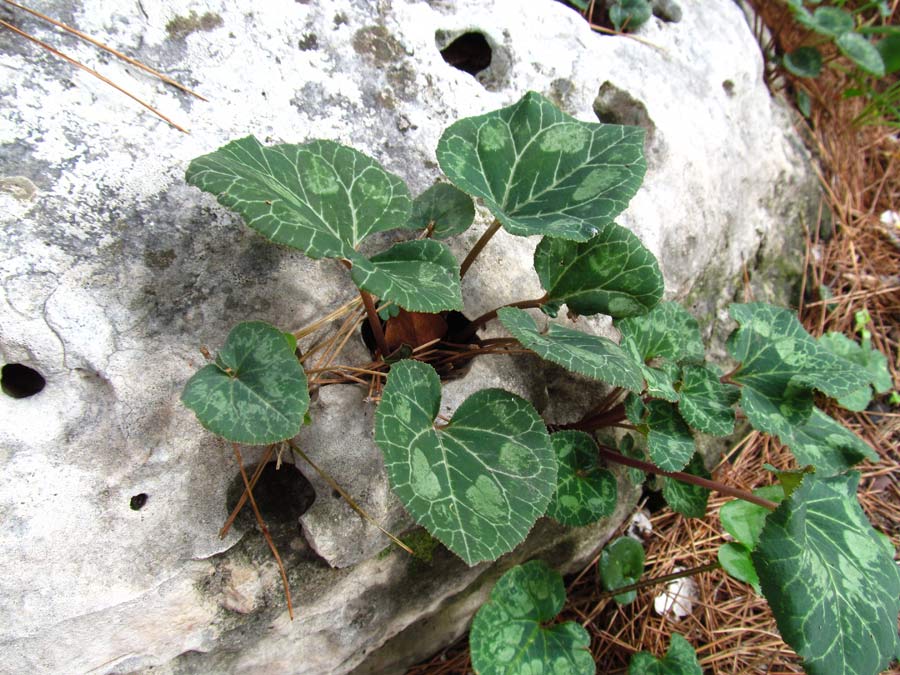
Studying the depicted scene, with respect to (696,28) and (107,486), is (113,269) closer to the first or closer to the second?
(107,486)

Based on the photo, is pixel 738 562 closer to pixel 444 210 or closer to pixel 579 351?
pixel 579 351

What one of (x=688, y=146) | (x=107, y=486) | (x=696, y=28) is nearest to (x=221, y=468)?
(x=107, y=486)

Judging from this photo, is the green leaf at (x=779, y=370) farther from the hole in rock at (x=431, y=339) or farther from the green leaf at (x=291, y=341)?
the green leaf at (x=291, y=341)

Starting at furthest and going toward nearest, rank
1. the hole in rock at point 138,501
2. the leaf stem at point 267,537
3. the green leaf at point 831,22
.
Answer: the green leaf at point 831,22 → the leaf stem at point 267,537 → the hole in rock at point 138,501

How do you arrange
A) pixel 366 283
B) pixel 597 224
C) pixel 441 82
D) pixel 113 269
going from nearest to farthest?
pixel 366 283 < pixel 113 269 < pixel 597 224 < pixel 441 82

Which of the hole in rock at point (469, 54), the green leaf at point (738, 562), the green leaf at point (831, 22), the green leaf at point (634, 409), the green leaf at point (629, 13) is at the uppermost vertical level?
the green leaf at point (831, 22)

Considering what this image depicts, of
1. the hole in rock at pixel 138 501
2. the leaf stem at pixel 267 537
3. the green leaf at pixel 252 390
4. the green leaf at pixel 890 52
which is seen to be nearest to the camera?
the green leaf at pixel 252 390

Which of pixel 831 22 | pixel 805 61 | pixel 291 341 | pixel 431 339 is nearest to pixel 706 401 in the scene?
pixel 431 339

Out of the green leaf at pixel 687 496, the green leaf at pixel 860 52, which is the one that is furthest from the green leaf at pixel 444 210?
the green leaf at pixel 860 52
